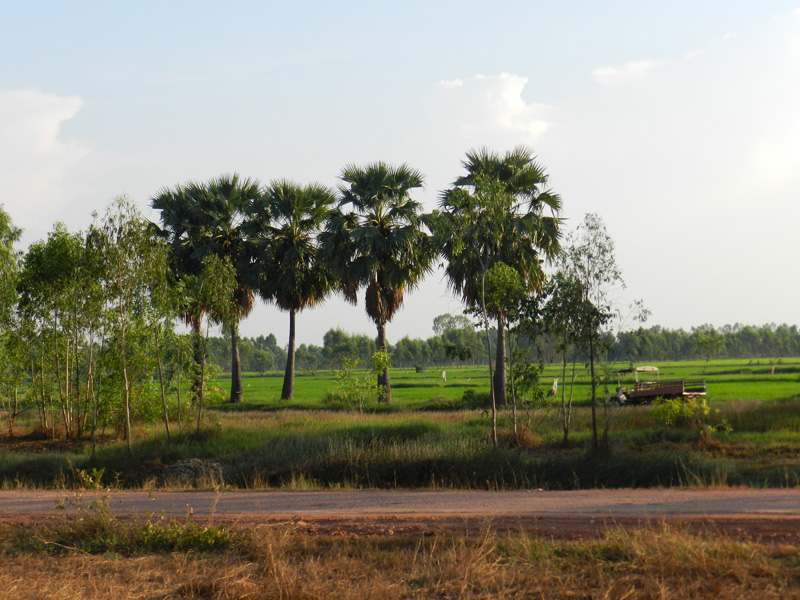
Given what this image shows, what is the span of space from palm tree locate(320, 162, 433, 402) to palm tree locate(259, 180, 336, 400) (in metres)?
2.72

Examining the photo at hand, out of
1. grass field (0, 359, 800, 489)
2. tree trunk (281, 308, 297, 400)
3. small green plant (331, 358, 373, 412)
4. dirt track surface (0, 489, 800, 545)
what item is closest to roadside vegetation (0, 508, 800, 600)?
dirt track surface (0, 489, 800, 545)

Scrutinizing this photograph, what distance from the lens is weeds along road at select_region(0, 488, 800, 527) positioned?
1032cm

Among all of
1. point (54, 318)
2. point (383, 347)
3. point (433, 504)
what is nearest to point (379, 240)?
point (383, 347)

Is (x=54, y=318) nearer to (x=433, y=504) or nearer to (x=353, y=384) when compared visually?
(x=353, y=384)

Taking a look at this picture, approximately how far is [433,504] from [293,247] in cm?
2971

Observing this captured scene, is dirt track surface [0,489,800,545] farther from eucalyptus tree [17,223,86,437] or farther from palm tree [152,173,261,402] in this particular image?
palm tree [152,173,261,402]

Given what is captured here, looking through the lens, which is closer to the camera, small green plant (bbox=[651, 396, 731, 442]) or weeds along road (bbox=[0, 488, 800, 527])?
weeds along road (bbox=[0, 488, 800, 527])

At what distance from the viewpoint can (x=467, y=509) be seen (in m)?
11.5

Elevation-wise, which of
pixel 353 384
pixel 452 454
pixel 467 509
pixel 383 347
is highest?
pixel 383 347

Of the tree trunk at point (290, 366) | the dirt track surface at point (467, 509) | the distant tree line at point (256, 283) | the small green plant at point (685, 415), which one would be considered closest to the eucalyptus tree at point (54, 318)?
the distant tree line at point (256, 283)

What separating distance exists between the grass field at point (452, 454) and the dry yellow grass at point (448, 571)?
5992 millimetres

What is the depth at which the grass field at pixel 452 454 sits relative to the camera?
53.2 ft

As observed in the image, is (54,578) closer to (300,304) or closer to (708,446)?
(708,446)

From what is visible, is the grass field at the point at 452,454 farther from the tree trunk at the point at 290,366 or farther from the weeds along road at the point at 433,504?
the tree trunk at the point at 290,366
